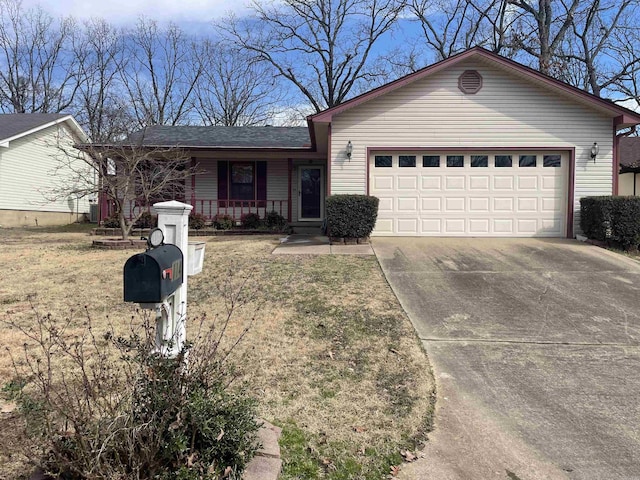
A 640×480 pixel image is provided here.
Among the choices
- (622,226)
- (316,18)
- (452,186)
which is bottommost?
(622,226)

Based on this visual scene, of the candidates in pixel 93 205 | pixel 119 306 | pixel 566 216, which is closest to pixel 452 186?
pixel 566 216

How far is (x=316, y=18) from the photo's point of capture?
30172 millimetres

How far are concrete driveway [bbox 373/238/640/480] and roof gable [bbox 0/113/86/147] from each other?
16.9 meters

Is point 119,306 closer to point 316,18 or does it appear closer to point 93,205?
point 93,205

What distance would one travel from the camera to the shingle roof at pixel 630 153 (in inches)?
736

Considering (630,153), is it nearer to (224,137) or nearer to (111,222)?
(224,137)

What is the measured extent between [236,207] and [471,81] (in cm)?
863

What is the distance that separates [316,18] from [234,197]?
1945cm

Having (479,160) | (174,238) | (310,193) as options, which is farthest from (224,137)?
(174,238)

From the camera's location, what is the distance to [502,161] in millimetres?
11688

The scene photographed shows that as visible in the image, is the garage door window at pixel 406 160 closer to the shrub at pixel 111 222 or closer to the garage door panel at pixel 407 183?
the garage door panel at pixel 407 183

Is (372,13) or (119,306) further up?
(372,13)

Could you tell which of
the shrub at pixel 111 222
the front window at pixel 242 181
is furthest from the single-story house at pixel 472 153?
the shrub at pixel 111 222

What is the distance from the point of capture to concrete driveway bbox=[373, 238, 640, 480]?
3.00m
